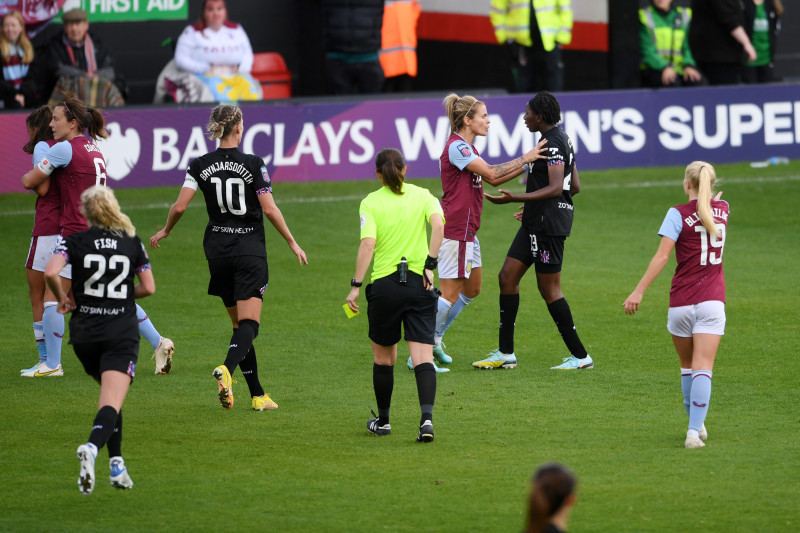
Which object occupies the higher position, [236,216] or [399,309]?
[236,216]

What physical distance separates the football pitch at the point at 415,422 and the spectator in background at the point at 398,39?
20.8 feet

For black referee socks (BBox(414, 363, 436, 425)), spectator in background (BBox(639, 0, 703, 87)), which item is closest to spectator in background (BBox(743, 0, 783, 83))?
spectator in background (BBox(639, 0, 703, 87))

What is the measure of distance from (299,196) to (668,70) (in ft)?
21.2

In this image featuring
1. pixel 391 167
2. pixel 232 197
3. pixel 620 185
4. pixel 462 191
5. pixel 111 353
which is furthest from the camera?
pixel 620 185

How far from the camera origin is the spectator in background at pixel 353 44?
19.2 m

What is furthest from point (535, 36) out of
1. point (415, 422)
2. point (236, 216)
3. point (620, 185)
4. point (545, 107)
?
point (415, 422)

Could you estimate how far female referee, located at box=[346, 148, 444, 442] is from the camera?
24.6 feet

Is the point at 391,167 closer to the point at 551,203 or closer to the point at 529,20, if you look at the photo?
the point at 551,203

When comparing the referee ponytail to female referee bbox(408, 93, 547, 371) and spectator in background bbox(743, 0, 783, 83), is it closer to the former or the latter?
female referee bbox(408, 93, 547, 371)

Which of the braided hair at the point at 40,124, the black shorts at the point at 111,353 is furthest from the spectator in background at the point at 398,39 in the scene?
the black shorts at the point at 111,353

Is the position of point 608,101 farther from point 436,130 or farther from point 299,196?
point 299,196

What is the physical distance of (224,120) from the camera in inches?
320

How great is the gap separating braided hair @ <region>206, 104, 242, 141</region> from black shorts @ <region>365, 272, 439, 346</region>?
5.08 feet

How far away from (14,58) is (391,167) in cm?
1095
